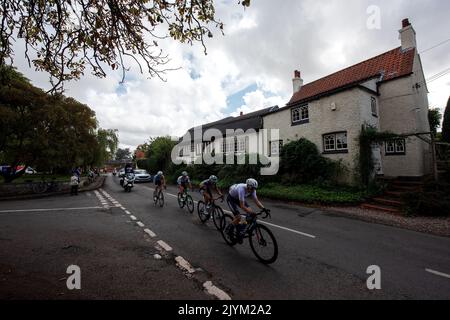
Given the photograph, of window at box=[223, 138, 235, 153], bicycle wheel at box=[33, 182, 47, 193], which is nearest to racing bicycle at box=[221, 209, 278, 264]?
bicycle wheel at box=[33, 182, 47, 193]

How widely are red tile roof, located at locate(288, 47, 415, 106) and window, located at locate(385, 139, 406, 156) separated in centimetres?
426

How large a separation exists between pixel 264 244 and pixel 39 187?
19.5m

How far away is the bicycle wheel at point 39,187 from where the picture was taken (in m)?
17.2

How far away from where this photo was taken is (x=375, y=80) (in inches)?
616

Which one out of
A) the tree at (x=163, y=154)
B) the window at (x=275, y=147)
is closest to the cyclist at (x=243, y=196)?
the window at (x=275, y=147)

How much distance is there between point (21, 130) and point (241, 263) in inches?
710

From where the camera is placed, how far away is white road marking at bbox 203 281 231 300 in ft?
11.3

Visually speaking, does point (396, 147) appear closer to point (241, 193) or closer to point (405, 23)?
point (405, 23)

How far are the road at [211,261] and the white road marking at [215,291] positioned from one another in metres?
0.02

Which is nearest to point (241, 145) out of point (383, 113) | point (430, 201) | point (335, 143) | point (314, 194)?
point (335, 143)

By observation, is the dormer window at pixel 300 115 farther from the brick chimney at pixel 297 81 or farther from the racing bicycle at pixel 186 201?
the racing bicycle at pixel 186 201

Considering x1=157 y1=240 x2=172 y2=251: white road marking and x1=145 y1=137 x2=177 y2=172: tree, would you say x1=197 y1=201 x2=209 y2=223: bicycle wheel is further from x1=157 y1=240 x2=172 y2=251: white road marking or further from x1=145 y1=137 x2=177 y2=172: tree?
x1=145 y1=137 x2=177 y2=172: tree

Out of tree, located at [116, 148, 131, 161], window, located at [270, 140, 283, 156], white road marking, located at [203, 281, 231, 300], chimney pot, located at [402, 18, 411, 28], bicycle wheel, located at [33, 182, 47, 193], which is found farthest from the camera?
tree, located at [116, 148, 131, 161]
